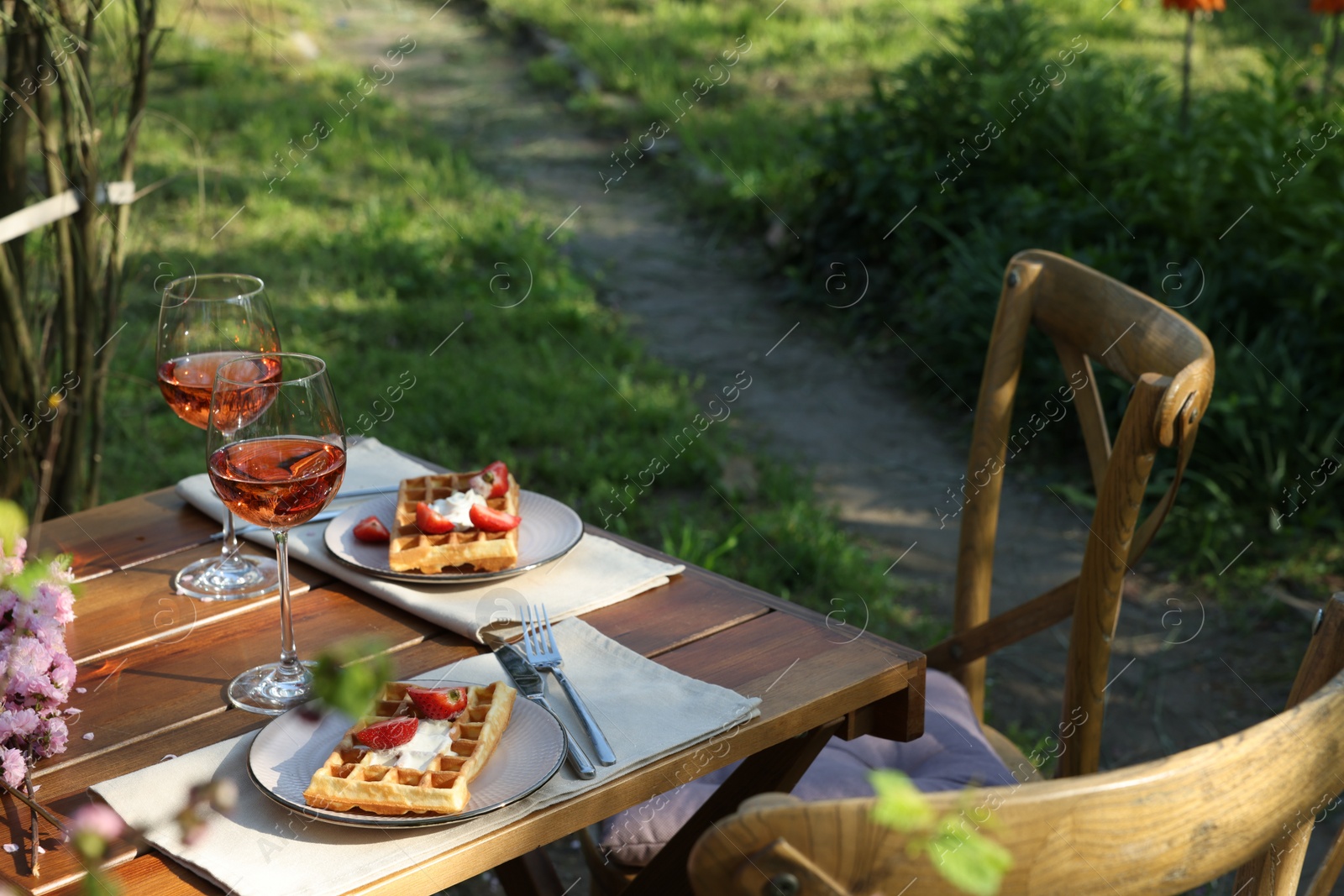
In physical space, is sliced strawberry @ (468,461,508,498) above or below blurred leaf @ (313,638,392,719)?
below

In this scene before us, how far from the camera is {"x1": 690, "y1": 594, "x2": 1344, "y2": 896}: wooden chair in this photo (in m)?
0.68

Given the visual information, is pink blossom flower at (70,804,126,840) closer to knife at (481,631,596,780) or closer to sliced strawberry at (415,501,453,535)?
knife at (481,631,596,780)

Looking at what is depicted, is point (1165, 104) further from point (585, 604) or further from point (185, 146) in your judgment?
point (185, 146)

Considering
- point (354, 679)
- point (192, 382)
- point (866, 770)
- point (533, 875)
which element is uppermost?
point (354, 679)

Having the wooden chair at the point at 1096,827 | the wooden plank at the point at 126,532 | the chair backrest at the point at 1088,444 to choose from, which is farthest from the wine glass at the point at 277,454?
the chair backrest at the point at 1088,444

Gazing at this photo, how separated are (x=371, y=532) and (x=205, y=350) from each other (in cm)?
29

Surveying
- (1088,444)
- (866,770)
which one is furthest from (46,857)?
(1088,444)

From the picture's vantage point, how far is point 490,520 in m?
1.49

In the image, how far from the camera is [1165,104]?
205 inches

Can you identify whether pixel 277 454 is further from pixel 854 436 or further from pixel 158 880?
pixel 854 436

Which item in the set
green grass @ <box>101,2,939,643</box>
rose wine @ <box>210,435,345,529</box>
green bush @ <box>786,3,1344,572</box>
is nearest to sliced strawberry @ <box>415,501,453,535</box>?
rose wine @ <box>210,435,345,529</box>

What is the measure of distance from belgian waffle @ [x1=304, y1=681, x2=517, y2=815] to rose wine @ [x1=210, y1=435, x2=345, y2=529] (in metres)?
0.21

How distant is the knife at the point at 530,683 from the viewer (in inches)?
44.1

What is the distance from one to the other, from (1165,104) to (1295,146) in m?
1.09
